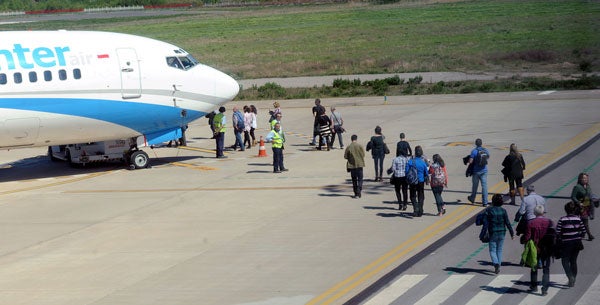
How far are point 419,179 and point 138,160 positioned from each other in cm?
1331

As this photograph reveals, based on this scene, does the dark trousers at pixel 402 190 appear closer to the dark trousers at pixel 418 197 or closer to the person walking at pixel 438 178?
the dark trousers at pixel 418 197

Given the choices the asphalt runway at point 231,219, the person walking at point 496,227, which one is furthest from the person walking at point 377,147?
the person walking at point 496,227

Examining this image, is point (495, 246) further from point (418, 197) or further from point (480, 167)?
point (480, 167)

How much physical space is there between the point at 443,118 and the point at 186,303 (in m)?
27.1

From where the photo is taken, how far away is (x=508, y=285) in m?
18.7

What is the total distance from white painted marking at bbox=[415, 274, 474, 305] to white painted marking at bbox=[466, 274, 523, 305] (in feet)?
1.67

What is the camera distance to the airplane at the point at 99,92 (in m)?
31.5

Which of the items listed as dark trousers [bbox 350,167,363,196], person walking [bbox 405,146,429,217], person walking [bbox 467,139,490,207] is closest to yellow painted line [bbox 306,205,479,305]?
person walking [bbox 467,139,490,207]

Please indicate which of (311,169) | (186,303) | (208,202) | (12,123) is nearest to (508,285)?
(186,303)

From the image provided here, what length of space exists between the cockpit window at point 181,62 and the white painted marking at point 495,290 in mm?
17594

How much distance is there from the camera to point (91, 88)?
105ft

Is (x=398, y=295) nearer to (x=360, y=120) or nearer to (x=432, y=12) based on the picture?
(x=360, y=120)

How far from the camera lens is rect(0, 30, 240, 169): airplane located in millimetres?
31516

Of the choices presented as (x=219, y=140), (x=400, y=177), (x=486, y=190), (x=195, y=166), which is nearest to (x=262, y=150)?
(x=219, y=140)
